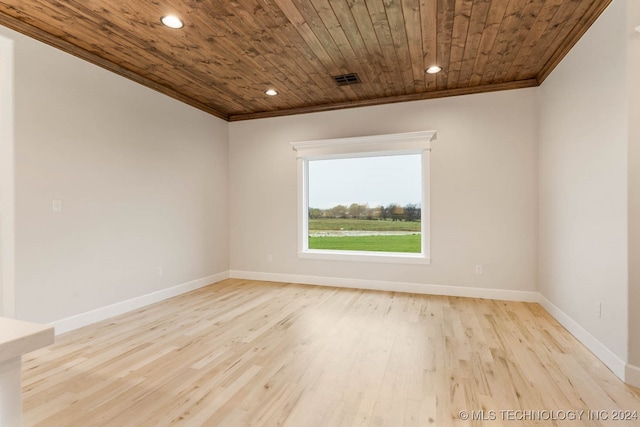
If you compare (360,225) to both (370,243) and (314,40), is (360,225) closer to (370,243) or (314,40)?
(370,243)

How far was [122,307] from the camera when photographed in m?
3.54

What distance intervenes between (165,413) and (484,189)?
13.1 ft

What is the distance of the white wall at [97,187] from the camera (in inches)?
109

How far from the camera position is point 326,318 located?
3381 millimetres

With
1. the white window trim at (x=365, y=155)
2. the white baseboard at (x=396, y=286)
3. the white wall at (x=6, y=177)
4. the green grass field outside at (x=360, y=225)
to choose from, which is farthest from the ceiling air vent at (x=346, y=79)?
the white wall at (x=6, y=177)

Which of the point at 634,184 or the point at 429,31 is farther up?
the point at 429,31

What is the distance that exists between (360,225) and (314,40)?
112 inches

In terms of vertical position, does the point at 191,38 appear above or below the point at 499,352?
above

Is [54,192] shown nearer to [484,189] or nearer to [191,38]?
[191,38]

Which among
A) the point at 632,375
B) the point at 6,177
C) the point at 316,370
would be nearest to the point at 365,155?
the point at 316,370

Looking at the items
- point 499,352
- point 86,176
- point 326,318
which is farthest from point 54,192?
point 499,352

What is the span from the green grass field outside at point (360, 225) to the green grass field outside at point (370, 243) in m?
0.12

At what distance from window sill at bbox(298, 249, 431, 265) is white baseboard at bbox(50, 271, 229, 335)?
159cm

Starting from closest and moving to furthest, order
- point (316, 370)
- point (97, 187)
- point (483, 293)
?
1. point (316, 370)
2. point (97, 187)
3. point (483, 293)
